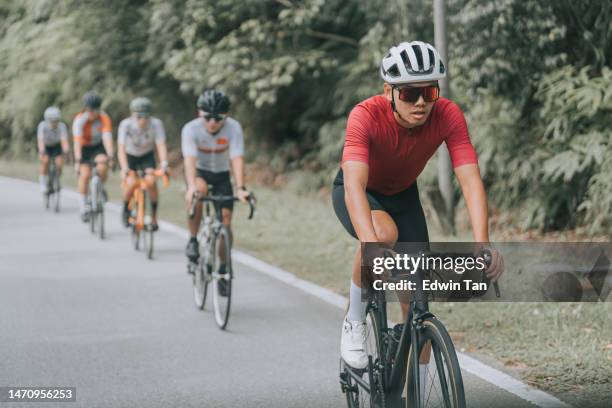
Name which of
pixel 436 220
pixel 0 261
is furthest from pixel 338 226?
pixel 0 261

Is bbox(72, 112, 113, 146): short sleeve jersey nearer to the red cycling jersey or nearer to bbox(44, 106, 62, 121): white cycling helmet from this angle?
bbox(44, 106, 62, 121): white cycling helmet

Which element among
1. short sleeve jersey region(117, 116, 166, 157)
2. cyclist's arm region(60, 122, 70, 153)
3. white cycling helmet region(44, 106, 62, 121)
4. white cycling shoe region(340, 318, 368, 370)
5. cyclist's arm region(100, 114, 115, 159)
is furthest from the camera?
white cycling helmet region(44, 106, 62, 121)

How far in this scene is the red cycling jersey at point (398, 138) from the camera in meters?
4.36

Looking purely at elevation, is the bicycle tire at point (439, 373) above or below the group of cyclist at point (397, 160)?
below

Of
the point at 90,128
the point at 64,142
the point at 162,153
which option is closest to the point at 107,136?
the point at 90,128

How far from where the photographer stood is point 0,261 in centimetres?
1148

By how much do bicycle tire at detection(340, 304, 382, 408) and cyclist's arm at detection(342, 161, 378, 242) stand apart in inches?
29.4

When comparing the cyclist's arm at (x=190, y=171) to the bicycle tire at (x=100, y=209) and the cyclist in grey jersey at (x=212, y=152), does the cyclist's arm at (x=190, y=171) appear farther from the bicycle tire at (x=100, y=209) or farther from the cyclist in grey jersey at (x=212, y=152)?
the bicycle tire at (x=100, y=209)

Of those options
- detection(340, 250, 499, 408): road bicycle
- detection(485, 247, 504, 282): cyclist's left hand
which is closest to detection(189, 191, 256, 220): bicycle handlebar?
detection(340, 250, 499, 408): road bicycle

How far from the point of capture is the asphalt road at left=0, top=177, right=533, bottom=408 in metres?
5.88

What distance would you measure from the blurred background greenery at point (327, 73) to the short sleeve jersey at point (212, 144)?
4565 millimetres

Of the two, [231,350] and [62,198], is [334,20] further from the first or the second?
[231,350]

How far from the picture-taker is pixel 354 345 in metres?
4.68

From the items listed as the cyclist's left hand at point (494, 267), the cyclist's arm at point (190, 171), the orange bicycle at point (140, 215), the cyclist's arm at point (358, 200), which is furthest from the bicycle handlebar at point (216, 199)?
the cyclist's left hand at point (494, 267)
